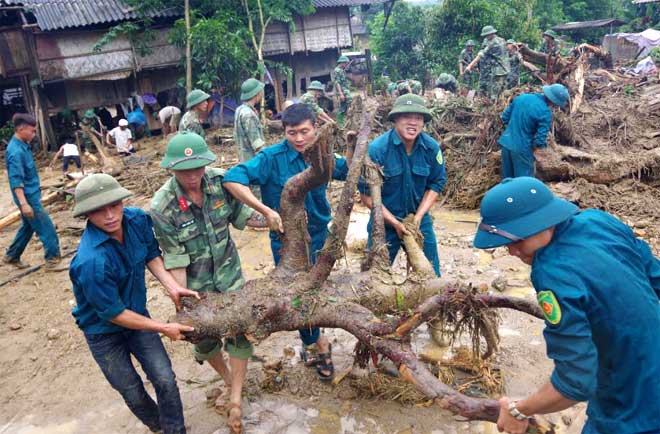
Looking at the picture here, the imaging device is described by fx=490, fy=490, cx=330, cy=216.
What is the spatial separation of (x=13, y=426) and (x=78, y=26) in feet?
36.6

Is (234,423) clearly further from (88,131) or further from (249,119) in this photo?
(88,131)

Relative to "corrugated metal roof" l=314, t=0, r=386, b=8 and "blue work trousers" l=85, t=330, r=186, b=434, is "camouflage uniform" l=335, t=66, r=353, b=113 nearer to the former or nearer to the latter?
"corrugated metal roof" l=314, t=0, r=386, b=8

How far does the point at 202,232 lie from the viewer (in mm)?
3273

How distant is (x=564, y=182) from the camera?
22.0ft

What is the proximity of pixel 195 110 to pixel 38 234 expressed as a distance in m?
2.55

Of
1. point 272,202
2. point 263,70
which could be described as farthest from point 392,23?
point 272,202

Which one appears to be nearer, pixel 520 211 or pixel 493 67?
pixel 520 211

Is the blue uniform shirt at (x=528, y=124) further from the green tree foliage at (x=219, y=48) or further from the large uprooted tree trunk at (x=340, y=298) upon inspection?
the green tree foliage at (x=219, y=48)

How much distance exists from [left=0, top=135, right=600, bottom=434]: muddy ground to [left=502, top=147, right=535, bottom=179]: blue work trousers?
119 centimetres

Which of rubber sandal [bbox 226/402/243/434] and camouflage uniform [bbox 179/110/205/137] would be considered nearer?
rubber sandal [bbox 226/402/243/434]

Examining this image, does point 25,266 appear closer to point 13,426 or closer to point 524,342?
point 13,426

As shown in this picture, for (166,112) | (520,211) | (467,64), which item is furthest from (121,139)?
(520,211)

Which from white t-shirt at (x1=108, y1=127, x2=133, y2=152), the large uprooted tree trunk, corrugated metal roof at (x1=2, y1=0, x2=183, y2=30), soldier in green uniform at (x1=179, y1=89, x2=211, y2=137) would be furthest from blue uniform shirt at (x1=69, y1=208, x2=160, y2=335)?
corrugated metal roof at (x1=2, y1=0, x2=183, y2=30)

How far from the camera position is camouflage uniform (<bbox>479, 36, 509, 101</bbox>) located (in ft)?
34.7
